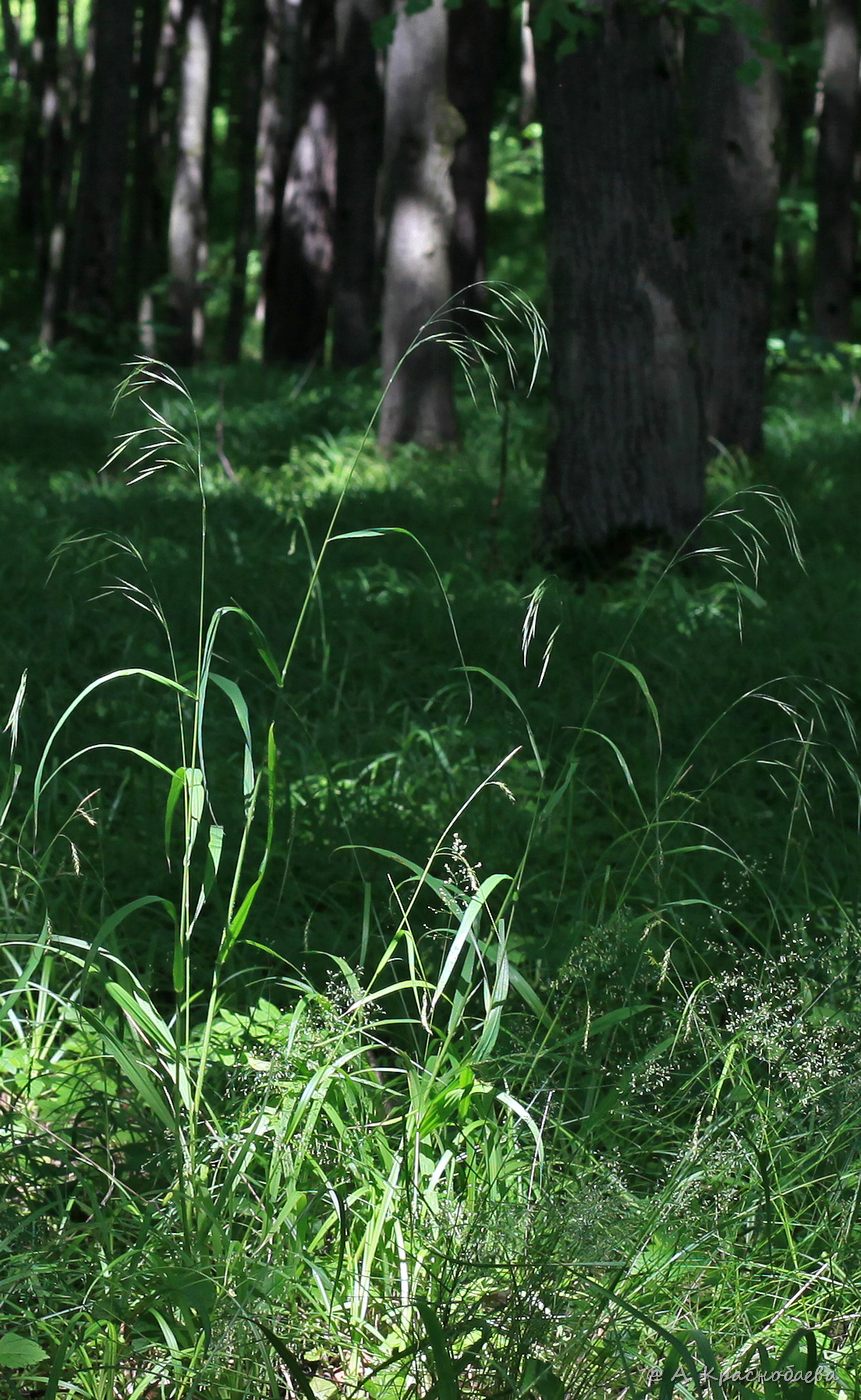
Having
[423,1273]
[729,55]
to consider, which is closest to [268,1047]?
[423,1273]

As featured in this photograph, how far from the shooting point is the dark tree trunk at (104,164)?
10.8 meters

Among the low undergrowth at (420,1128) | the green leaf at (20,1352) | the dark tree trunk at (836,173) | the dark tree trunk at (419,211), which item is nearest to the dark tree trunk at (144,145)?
the dark tree trunk at (836,173)

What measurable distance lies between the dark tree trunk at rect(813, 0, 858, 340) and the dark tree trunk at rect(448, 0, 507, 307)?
4023mm

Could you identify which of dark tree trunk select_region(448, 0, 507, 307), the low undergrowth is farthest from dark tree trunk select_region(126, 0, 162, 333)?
the low undergrowth

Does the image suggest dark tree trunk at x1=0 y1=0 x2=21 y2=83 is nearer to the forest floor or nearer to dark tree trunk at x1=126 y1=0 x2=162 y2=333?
dark tree trunk at x1=126 y1=0 x2=162 y2=333

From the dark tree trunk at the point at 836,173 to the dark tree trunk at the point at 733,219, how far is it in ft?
22.3

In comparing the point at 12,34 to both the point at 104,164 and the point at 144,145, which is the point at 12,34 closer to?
the point at 144,145

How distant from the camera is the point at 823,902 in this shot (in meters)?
2.99

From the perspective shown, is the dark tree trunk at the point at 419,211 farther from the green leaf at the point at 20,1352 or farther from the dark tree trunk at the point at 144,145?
the dark tree trunk at the point at 144,145

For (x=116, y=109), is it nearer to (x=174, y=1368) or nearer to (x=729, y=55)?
(x=729, y=55)

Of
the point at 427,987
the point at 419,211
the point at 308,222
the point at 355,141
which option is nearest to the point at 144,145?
the point at 308,222

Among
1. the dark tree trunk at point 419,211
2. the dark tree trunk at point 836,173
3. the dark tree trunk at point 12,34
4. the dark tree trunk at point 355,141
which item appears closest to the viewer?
the dark tree trunk at point 419,211

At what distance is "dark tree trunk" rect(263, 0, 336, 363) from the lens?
13.6 m

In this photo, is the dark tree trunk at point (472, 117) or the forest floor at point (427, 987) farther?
the dark tree trunk at point (472, 117)
